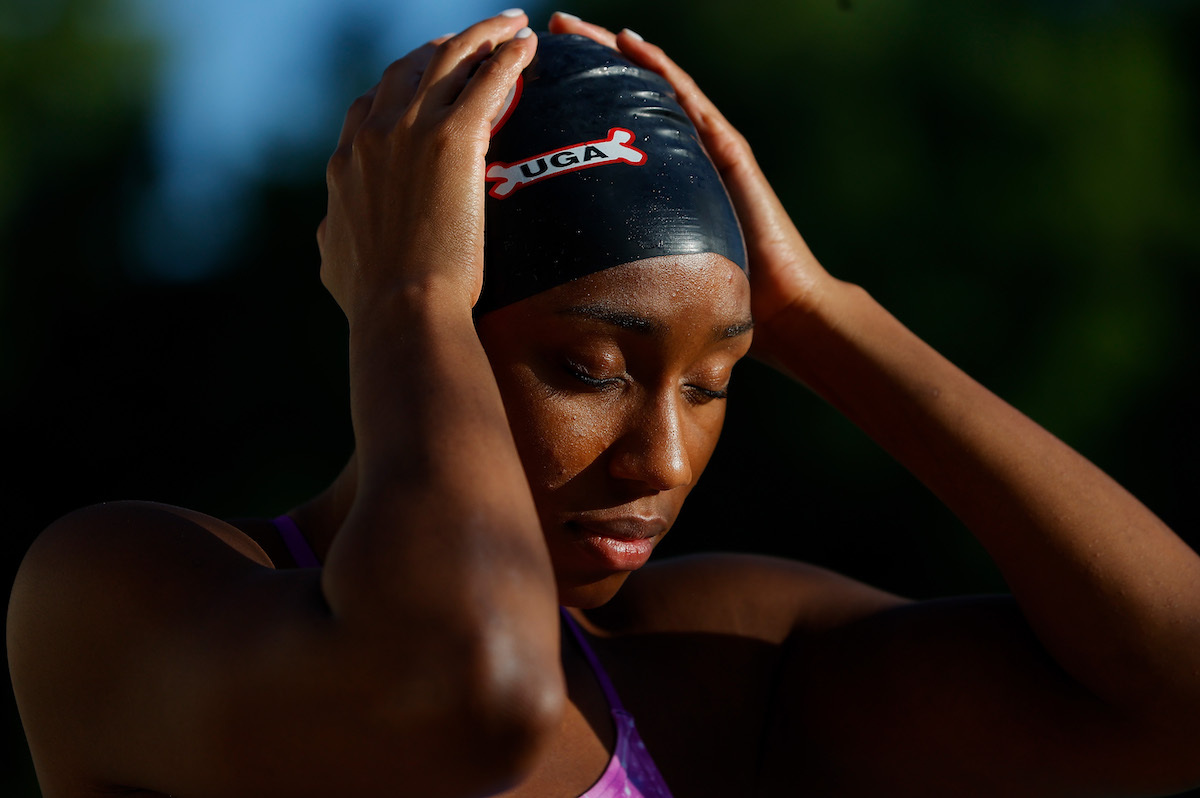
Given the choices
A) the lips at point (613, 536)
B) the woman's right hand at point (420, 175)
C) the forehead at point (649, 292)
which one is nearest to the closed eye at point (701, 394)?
the forehead at point (649, 292)

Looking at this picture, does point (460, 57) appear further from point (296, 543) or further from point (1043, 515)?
point (1043, 515)

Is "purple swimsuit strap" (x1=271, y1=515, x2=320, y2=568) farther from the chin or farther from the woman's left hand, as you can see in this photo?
the woman's left hand

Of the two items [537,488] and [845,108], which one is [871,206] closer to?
[845,108]

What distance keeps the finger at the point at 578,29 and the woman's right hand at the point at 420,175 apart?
0.97ft

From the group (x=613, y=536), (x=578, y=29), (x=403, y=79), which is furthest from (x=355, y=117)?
(x=613, y=536)

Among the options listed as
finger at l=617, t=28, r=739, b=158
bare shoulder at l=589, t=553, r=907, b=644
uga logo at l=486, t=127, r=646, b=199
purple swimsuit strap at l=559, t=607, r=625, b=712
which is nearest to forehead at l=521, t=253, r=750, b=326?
uga logo at l=486, t=127, r=646, b=199

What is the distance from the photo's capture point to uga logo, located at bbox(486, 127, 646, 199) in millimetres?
2024

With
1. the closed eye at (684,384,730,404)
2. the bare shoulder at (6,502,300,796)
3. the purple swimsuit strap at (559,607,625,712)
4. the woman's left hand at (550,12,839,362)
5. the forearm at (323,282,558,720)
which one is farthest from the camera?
the woman's left hand at (550,12,839,362)

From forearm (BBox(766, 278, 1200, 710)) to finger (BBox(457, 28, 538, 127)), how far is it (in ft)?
3.08

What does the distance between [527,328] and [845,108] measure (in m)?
5.23

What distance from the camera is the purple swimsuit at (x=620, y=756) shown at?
2.10 metres

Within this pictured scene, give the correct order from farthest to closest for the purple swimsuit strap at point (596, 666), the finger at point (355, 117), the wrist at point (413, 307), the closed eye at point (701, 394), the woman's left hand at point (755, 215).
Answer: the woman's left hand at point (755, 215)
the purple swimsuit strap at point (596, 666)
the finger at point (355, 117)
the closed eye at point (701, 394)
the wrist at point (413, 307)

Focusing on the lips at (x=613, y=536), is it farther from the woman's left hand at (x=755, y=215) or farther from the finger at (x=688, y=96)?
the finger at (x=688, y=96)

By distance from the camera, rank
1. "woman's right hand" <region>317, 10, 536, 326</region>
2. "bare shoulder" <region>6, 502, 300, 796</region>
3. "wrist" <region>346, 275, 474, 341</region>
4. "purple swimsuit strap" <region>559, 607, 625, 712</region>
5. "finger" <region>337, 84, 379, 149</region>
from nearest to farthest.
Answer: "bare shoulder" <region>6, 502, 300, 796</region> < "wrist" <region>346, 275, 474, 341</region> < "woman's right hand" <region>317, 10, 536, 326</region> < "finger" <region>337, 84, 379, 149</region> < "purple swimsuit strap" <region>559, 607, 625, 712</region>
